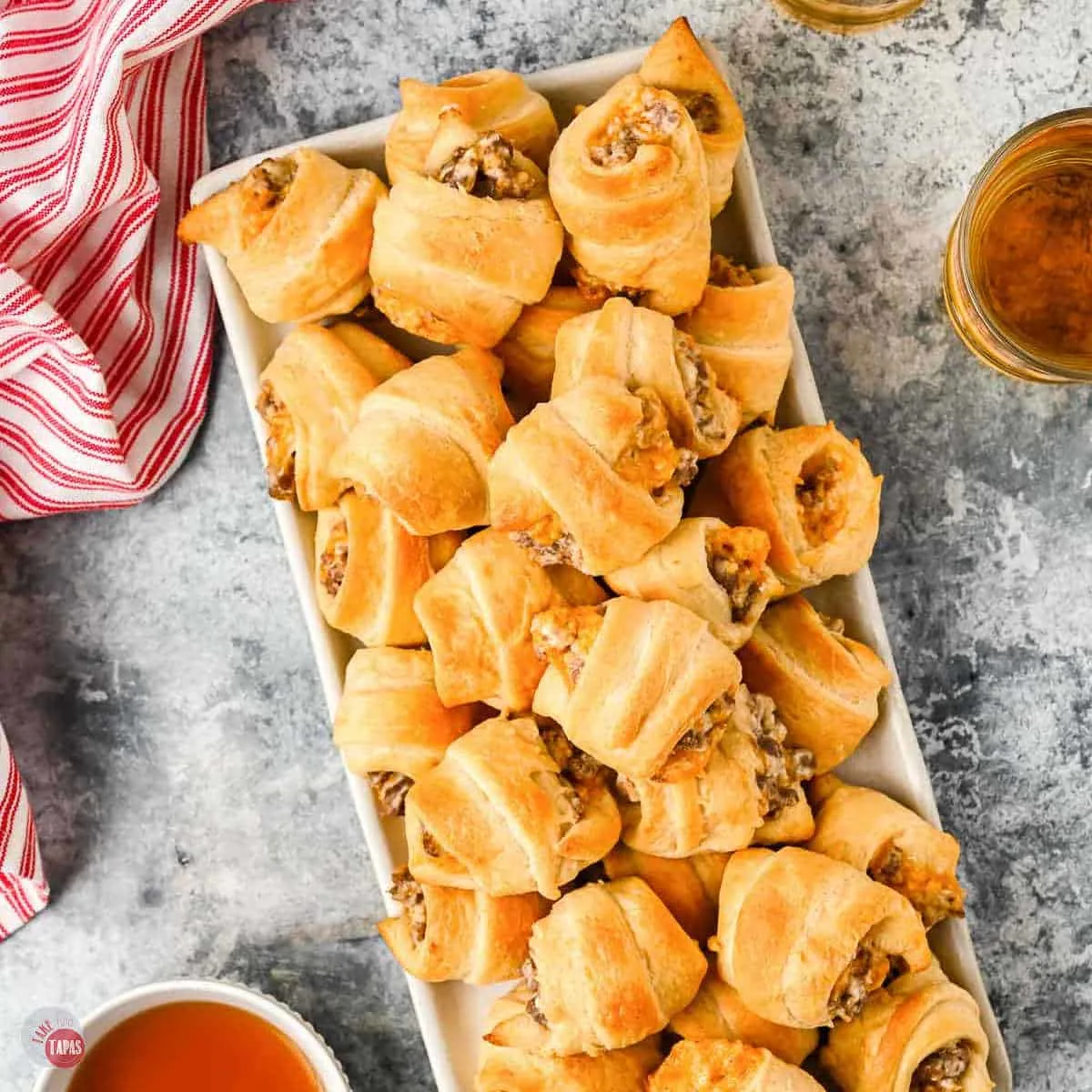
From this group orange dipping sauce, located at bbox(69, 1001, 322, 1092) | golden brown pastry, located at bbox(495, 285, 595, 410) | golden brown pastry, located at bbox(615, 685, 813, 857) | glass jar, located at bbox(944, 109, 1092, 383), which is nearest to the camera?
golden brown pastry, located at bbox(615, 685, 813, 857)

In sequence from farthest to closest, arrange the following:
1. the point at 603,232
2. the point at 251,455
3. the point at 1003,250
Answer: the point at 251,455 → the point at 1003,250 → the point at 603,232

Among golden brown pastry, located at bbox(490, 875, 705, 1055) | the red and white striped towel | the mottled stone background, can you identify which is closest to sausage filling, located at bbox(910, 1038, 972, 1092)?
golden brown pastry, located at bbox(490, 875, 705, 1055)

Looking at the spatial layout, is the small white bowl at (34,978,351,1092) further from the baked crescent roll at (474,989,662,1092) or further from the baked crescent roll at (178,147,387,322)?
the baked crescent roll at (178,147,387,322)

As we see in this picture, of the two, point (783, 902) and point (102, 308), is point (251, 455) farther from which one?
point (783, 902)

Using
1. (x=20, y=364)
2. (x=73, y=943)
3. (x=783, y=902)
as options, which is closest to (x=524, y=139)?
(x=20, y=364)

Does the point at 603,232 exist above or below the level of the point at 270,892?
above

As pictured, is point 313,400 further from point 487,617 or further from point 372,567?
point 487,617

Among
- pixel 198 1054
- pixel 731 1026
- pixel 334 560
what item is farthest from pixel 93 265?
pixel 731 1026

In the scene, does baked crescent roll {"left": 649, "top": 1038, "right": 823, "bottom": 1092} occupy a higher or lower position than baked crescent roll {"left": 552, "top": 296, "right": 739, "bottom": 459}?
lower
